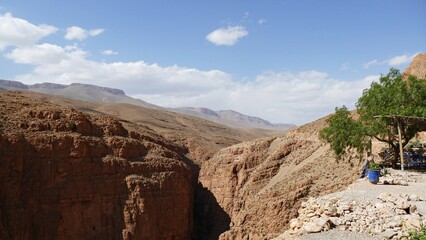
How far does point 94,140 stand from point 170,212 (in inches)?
383

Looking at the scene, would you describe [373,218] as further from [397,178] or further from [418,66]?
[418,66]

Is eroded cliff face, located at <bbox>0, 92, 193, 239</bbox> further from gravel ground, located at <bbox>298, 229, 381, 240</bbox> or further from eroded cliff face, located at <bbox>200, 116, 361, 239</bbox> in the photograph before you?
gravel ground, located at <bbox>298, 229, 381, 240</bbox>

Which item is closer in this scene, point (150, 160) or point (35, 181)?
point (35, 181)

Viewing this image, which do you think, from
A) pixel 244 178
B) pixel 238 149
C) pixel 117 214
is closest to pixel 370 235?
pixel 117 214

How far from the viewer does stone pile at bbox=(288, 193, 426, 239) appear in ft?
35.2

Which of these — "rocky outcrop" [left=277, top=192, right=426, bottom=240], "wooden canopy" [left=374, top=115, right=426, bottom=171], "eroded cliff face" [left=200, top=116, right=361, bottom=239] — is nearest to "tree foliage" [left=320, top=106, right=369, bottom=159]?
"wooden canopy" [left=374, top=115, right=426, bottom=171]

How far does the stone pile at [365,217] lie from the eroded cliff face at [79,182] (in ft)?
80.4

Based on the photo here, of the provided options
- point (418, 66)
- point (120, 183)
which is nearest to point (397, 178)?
point (120, 183)

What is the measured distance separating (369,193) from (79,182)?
85.8 ft

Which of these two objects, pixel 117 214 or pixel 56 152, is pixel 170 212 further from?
pixel 56 152

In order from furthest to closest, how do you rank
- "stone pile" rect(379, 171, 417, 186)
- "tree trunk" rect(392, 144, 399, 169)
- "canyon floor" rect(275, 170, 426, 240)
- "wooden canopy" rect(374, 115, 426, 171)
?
"tree trunk" rect(392, 144, 399, 169)
"wooden canopy" rect(374, 115, 426, 171)
"stone pile" rect(379, 171, 417, 186)
"canyon floor" rect(275, 170, 426, 240)

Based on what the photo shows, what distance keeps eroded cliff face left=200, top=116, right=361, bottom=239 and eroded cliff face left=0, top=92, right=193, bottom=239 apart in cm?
637

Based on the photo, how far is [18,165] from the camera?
31672mm

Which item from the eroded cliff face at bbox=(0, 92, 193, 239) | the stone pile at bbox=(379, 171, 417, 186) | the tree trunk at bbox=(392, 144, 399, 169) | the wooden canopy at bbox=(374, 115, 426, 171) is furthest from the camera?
the eroded cliff face at bbox=(0, 92, 193, 239)
